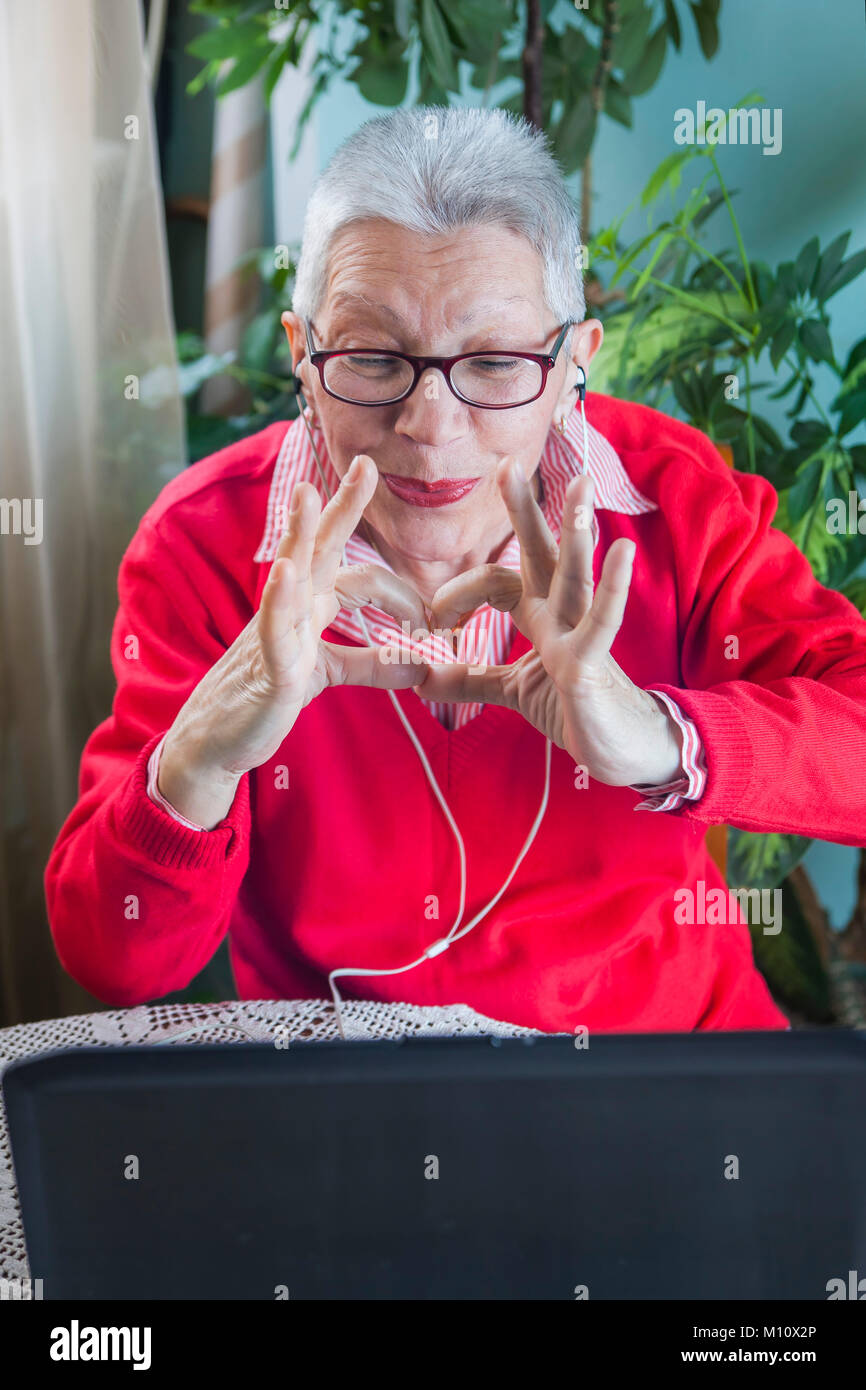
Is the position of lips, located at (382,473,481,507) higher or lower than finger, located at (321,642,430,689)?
higher

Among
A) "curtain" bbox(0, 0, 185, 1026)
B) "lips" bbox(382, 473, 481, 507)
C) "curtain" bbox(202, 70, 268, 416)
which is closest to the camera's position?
"lips" bbox(382, 473, 481, 507)

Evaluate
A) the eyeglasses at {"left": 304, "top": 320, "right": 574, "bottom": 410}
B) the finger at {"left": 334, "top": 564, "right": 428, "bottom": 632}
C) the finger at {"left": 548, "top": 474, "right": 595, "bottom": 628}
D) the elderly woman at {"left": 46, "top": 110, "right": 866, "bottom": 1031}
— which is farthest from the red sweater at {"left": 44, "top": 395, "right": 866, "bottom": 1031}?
the finger at {"left": 548, "top": 474, "right": 595, "bottom": 628}

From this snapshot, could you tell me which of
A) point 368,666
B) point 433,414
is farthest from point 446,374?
point 368,666

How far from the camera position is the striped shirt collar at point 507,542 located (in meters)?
1.14

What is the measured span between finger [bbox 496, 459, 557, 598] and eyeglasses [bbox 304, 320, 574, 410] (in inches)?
6.9

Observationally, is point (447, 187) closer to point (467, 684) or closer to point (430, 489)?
point (430, 489)

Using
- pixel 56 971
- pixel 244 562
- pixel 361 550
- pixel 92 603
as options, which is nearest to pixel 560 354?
pixel 361 550

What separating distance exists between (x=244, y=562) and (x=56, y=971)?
0.86 metres

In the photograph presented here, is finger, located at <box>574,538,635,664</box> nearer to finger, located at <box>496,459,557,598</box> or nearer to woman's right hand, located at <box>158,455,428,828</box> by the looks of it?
finger, located at <box>496,459,557,598</box>

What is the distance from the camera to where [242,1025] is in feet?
2.94

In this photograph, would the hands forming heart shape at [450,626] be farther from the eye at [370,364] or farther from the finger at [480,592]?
the eye at [370,364]

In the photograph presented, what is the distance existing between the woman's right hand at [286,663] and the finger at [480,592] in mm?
63

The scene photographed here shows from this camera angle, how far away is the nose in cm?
99

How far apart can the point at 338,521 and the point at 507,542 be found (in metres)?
0.37
